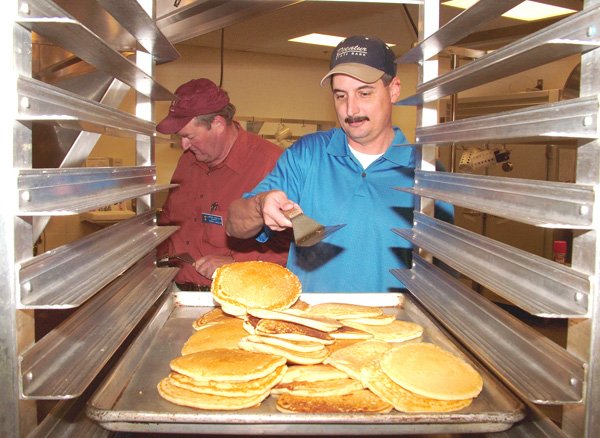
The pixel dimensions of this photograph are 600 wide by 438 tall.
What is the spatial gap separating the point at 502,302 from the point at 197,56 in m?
4.72

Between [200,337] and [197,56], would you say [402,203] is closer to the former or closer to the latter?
[200,337]

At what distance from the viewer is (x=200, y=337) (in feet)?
4.56

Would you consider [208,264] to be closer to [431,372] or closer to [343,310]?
[343,310]

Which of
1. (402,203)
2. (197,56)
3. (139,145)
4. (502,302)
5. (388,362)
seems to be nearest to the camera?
(388,362)

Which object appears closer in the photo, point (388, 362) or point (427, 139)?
point (388, 362)

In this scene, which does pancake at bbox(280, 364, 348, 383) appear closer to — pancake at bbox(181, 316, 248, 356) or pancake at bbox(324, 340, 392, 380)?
pancake at bbox(324, 340, 392, 380)

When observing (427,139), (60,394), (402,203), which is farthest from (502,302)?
(60,394)

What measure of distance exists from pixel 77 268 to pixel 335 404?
550 millimetres

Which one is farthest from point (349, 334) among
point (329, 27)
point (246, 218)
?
point (329, 27)

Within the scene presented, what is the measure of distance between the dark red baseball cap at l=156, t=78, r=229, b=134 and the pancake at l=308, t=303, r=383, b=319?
6.40ft

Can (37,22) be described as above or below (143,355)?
above

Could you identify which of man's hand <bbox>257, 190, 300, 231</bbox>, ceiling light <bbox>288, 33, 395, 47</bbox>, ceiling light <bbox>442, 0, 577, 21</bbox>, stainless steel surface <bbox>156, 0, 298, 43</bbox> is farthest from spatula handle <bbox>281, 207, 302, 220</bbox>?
ceiling light <bbox>288, 33, 395, 47</bbox>

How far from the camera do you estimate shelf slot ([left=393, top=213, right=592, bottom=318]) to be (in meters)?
0.79

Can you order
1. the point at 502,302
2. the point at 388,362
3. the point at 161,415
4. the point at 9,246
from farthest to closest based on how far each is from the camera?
the point at 502,302, the point at 388,362, the point at 161,415, the point at 9,246
